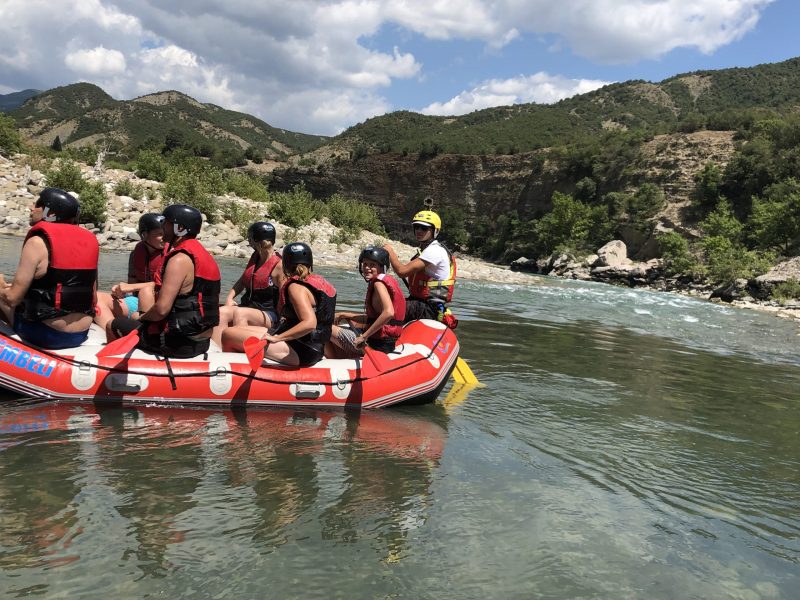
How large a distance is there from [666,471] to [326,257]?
2370 centimetres

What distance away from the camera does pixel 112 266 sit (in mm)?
15836

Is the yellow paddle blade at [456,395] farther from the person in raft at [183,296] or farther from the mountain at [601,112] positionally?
the mountain at [601,112]

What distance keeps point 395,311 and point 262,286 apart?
1.64m

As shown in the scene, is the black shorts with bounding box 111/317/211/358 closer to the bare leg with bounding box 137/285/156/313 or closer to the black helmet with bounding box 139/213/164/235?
the bare leg with bounding box 137/285/156/313

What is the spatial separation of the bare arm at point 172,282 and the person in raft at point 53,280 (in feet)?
2.16

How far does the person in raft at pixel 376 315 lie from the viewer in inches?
219

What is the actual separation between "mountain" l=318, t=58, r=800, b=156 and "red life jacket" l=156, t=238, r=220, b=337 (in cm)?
6460

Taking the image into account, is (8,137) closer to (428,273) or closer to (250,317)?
(250,317)

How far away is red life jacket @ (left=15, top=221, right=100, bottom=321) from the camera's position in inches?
183

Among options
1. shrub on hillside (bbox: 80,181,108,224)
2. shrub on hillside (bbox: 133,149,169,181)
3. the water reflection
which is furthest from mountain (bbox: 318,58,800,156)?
the water reflection

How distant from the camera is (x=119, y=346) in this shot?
5.07 meters

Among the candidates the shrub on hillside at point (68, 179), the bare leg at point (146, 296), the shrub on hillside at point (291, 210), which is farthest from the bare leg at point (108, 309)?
the shrub on hillside at point (291, 210)

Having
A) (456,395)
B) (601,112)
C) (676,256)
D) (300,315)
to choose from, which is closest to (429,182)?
(676,256)

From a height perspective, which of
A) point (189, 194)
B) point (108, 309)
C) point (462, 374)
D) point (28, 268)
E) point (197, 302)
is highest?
point (189, 194)
